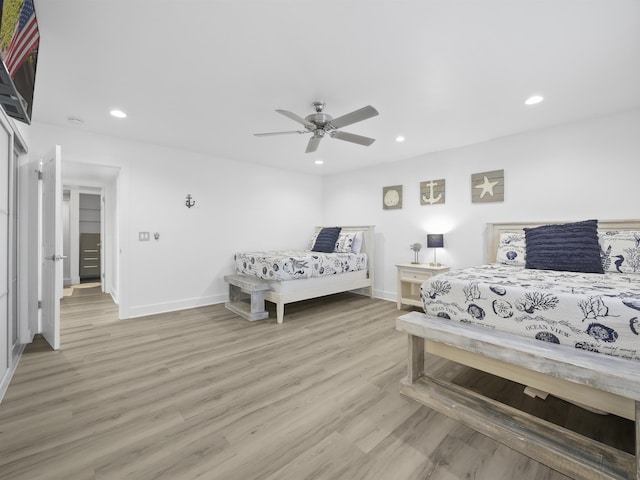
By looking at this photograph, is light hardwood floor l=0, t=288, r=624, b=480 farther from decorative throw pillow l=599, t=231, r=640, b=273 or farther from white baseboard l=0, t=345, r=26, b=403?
decorative throw pillow l=599, t=231, r=640, b=273

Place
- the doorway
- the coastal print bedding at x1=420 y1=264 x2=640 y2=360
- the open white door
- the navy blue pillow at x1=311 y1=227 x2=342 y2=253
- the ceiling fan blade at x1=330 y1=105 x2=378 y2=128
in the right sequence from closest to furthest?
the coastal print bedding at x1=420 y1=264 x2=640 y2=360 → the ceiling fan blade at x1=330 y1=105 x2=378 y2=128 → the open white door → the navy blue pillow at x1=311 y1=227 x2=342 y2=253 → the doorway

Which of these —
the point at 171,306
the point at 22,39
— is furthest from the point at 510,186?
the point at 171,306

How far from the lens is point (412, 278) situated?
4.05 metres

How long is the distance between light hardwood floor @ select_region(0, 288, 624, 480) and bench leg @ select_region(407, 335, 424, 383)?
181mm

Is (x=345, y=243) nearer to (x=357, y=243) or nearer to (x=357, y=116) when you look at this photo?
(x=357, y=243)

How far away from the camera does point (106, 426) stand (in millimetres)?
1660

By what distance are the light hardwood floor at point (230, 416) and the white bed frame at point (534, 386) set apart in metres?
0.08

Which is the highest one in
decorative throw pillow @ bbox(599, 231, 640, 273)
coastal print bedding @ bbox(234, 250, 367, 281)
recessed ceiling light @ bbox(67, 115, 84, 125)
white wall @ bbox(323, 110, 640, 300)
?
recessed ceiling light @ bbox(67, 115, 84, 125)

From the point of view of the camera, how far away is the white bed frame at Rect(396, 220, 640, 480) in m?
1.31

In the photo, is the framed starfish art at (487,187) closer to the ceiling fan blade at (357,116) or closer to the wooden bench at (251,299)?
the ceiling fan blade at (357,116)

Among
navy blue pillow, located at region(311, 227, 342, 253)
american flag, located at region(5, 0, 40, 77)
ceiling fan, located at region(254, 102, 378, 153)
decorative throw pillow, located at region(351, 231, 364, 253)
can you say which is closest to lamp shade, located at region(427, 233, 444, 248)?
decorative throw pillow, located at region(351, 231, 364, 253)

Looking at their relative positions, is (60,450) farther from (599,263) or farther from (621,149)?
(621,149)

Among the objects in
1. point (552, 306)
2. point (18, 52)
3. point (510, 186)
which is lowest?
point (552, 306)

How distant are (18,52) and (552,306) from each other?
124 inches
